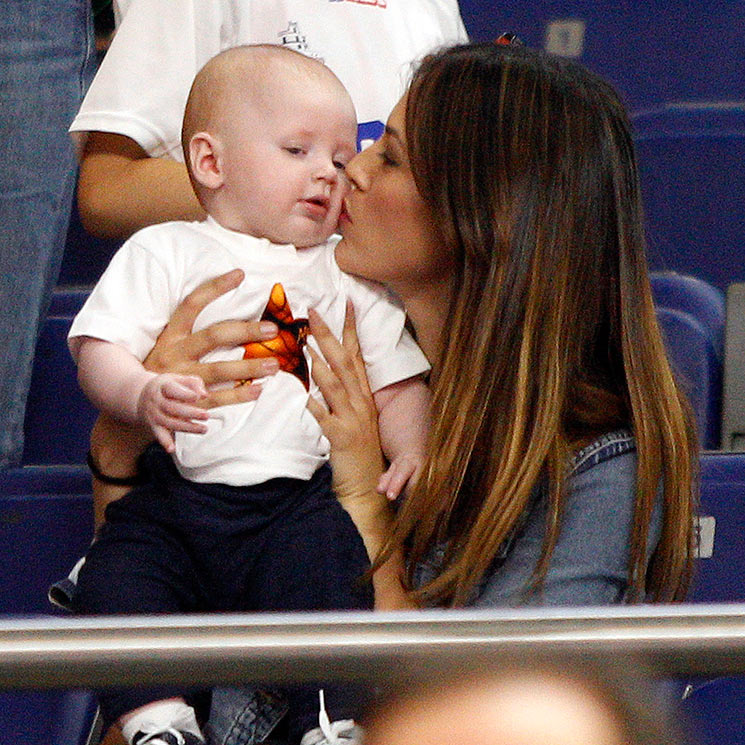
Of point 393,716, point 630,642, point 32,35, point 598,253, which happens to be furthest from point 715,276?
point 630,642

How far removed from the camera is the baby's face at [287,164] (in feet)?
3.49

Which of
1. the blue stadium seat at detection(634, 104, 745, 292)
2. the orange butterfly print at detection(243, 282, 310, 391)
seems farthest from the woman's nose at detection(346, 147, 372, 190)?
the blue stadium seat at detection(634, 104, 745, 292)

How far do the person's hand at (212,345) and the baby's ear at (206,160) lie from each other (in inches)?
3.7

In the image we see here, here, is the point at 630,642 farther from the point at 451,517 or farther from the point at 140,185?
the point at 140,185

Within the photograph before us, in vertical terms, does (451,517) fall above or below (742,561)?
above

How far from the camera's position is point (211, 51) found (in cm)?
146

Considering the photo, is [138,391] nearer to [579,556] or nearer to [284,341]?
[284,341]

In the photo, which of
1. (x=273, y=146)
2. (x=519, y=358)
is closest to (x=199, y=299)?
(x=273, y=146)

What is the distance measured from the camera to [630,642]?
50 centimetres

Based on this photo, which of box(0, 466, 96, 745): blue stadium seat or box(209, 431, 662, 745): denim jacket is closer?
box(209, 431, 662, 745): denim jacket

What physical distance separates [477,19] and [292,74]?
93 cm

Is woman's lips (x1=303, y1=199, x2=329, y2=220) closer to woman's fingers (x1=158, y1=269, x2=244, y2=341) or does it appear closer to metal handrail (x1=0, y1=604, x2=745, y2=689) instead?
woman's fingers (x1=158, y1=269, x2=244, y2=341)

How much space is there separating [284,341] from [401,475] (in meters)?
0.14

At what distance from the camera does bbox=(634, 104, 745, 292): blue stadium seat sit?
1.76 meters
